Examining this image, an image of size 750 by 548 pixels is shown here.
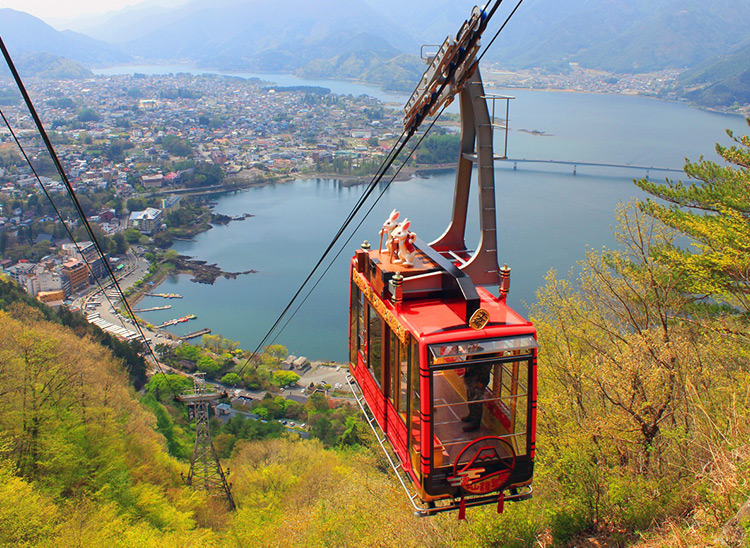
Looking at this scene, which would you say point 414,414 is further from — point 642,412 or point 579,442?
point 642,412

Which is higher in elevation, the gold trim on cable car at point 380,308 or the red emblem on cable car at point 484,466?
the gold trim on cable car at point 380,308

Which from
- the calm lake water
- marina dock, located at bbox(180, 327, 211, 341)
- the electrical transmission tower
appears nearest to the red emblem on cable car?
the electrical transmission tower

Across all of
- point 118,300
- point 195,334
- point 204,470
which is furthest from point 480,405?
point 118,300

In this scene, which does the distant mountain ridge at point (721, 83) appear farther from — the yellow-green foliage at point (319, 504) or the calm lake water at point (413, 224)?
the yellow-green foliage at point (319, 504)

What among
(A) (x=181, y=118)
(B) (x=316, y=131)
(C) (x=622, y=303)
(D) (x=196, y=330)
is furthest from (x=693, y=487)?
(A) (x=181, y=118)

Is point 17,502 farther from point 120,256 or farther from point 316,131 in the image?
point 316,131

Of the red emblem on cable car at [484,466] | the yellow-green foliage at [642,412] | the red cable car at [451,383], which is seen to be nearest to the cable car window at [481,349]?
the red cable car at [451,383]
